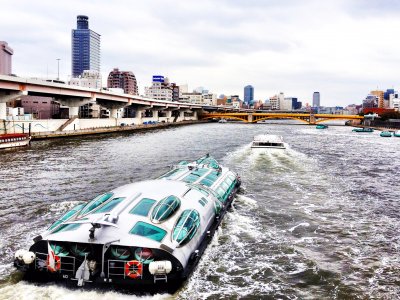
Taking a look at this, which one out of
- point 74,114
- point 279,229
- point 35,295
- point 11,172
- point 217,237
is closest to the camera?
point 35,295

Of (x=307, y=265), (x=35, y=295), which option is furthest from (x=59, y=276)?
(x=307, y=265)

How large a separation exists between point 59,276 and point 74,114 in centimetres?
8342

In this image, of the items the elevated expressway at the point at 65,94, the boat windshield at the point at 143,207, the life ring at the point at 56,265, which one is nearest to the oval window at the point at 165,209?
the boat windshield at the point at 143,207

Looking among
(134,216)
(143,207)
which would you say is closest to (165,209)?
(143,207)

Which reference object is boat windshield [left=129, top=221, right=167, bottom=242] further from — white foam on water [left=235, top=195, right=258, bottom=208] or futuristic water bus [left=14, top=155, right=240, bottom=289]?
white foam on water [left=235, top=195, right=258, bottom=208]

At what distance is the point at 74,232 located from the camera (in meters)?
12.5

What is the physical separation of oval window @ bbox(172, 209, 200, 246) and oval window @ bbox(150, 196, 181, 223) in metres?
0.44

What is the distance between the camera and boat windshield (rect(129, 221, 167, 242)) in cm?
1252

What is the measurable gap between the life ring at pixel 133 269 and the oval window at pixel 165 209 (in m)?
1.71

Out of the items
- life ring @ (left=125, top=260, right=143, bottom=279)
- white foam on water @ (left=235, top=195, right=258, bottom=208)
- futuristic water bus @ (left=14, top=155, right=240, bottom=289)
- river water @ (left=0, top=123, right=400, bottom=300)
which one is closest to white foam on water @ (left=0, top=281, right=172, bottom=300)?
river water @ (left=0, top=123, right=400, bottom=300)

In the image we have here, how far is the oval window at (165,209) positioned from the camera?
13554 mm

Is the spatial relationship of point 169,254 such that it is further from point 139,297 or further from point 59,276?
point 59,276

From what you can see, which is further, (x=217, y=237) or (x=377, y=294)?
(x=217, y=237)

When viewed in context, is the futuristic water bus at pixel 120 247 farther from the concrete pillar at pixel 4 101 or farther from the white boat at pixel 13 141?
the concrete pillar at pixel 4 101
